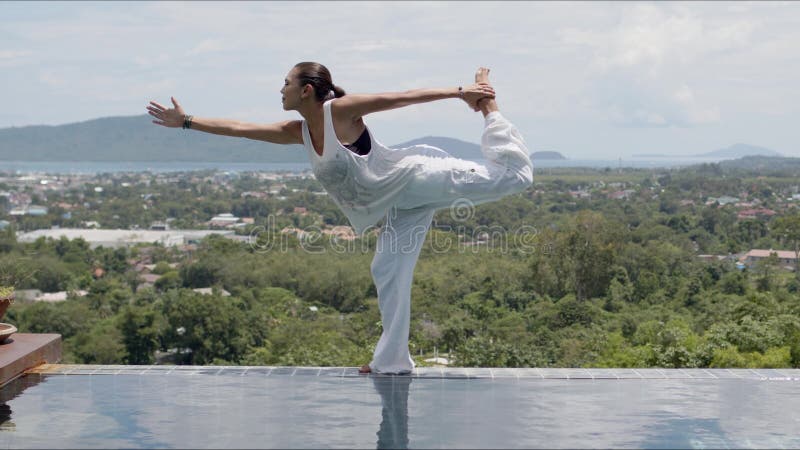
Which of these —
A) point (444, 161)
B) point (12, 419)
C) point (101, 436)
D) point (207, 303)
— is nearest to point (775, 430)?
point (444, 161)

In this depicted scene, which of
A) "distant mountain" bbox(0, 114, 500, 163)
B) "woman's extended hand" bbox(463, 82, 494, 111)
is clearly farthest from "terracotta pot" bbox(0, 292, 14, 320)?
"distant mountain" bbox(0, 114, 500, 163)

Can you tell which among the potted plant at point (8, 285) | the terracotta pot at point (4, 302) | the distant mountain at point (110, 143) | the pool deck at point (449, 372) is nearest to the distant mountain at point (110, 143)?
the distant mountain at point (110, 143)

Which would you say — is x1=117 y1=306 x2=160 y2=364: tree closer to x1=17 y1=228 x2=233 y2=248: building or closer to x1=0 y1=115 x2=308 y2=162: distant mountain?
x1=17 y1=228 x2=233 y2=248: building

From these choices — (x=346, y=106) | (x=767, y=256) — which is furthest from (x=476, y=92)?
(x=767, y=256)

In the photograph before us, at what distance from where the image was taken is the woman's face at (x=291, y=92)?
10.6 ft

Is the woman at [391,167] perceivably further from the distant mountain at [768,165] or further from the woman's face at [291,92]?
the distant mountain at [768,165]

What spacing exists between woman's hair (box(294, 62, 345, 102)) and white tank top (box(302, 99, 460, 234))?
7 cm

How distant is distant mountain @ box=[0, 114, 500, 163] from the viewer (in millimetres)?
120812

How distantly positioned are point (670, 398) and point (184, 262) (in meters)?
34.2

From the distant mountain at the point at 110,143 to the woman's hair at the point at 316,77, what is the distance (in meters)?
116

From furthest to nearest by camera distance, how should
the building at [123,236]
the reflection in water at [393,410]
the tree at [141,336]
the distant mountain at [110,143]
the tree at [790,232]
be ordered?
the distant mountain at [110,143]
the building at [123,236]
the tree at [790,232]
the tree at [141,336]
the reflection in water at [393,410]

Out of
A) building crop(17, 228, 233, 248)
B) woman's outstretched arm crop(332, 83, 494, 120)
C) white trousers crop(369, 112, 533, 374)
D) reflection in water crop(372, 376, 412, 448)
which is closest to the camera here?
reflection in water crop(372, 376, 412, 448)

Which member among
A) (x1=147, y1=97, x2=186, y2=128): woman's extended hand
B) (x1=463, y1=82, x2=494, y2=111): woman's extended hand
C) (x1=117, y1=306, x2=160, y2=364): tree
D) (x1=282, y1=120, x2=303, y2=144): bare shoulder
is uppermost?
(x1=463, y1=82, x2=494, y2=111): woman's extended hand

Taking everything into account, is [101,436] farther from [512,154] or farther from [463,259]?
[463,259]
